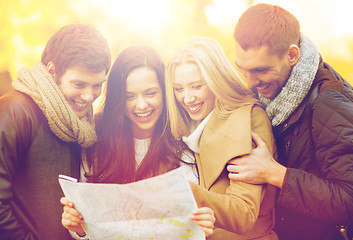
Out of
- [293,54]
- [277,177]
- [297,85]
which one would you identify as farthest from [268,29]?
[277,177]

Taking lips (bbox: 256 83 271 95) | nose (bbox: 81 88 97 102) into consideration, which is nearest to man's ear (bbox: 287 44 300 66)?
lips (bbox: 256 83 271 95)

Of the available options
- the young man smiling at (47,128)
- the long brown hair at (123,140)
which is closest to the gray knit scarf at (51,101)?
the young man smiling at (47,128)

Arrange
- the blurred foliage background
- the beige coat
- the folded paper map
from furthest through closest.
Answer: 1. the blurred foliage background
2. the beige coat
3. the folded paper map

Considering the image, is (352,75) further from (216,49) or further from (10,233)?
(10,233)

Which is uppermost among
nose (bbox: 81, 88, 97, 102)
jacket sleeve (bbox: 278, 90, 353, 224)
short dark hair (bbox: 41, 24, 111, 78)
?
short dark hair (bbox: 41, 24, 111, 78)

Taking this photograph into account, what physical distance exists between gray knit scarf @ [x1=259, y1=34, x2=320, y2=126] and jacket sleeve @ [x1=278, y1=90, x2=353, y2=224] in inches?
3.2

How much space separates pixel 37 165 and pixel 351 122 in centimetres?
127

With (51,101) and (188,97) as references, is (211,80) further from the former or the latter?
(51,101)

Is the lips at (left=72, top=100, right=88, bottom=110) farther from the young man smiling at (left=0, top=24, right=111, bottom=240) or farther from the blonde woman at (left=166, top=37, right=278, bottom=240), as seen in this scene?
the blonde woman at (left=166, top=37, right=278, bottom=240)

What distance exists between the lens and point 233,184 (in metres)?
1.24

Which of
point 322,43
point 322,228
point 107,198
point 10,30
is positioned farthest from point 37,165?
point 322,43

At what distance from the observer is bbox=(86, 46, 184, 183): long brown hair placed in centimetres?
146

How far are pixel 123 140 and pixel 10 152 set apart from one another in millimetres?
507

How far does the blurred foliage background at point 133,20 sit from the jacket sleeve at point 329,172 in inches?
19.3
